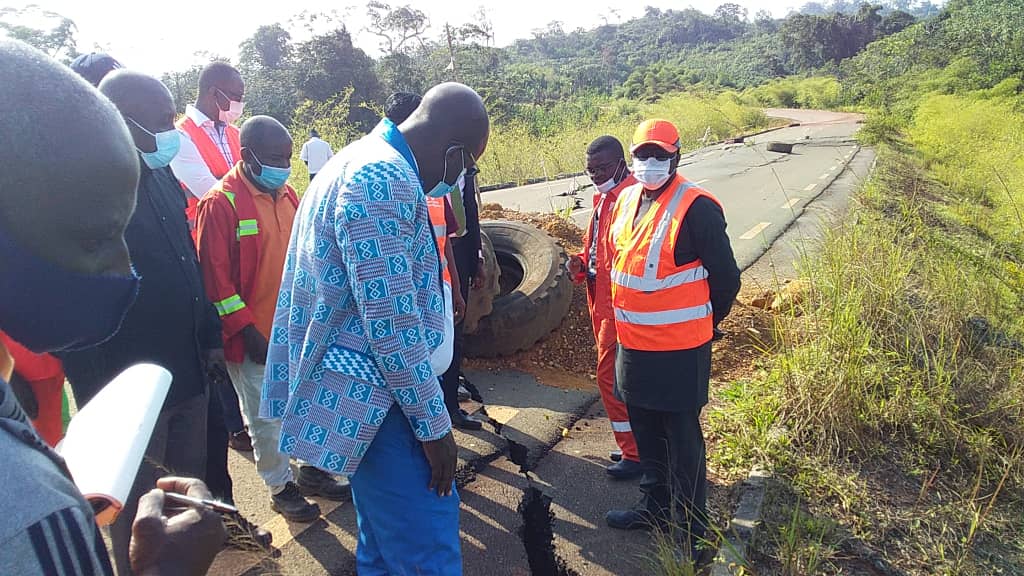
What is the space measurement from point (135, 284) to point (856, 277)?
13.5 feet

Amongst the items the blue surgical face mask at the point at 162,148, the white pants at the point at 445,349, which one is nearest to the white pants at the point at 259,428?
the blue surgical face mask at the point at 162,148

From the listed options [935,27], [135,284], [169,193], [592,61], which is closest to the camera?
[135,284]

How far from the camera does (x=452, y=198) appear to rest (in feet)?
12.5

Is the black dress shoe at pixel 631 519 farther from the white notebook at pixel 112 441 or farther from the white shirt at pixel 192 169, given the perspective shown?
the white shirt at pixel 192 169

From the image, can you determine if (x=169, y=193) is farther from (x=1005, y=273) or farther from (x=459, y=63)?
(x=459, y=63)

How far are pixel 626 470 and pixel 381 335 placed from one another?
2147 millimetres

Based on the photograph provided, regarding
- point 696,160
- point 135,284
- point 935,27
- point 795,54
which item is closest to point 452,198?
point 135,284

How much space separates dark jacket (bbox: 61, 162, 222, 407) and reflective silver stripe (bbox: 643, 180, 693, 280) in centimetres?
185

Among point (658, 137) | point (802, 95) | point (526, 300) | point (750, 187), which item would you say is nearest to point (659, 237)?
point (658, 137)

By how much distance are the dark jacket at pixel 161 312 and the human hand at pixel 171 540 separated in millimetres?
1421

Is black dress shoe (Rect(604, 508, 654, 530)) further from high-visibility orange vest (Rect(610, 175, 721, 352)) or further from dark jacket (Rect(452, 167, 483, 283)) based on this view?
dark jacket (Rect(452, 167, 483, 283))

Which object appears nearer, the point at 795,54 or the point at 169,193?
the point at 169,193

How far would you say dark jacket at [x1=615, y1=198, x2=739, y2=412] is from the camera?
2.57m

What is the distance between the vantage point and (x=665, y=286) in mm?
2609
